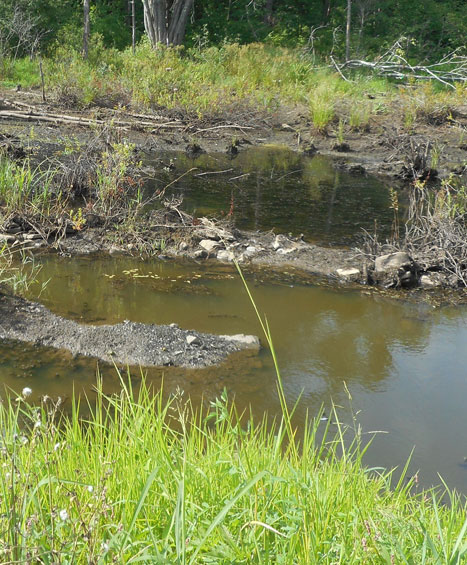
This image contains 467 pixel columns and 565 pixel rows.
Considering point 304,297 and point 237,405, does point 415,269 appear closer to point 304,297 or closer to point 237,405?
point 304,297

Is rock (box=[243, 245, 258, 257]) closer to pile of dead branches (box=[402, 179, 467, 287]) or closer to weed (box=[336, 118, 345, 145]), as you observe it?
pile of dead branches (box=[402, 179, 467, 287])

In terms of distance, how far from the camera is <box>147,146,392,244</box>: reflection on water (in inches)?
377

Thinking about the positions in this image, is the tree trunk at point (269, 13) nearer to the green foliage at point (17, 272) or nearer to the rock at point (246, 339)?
the green foliage at point (17, 272)

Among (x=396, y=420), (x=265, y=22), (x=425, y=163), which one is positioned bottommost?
(x=396, y=420)

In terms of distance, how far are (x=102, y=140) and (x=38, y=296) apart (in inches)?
139

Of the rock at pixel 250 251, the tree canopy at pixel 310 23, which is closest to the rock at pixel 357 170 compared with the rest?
the rock at pixel 250 251

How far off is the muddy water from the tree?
59.1 ft

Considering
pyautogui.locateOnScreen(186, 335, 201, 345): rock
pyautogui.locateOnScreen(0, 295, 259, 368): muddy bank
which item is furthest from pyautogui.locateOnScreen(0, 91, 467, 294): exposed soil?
pyautogui.locateOnScreen(186, 335, 201, 345): rock

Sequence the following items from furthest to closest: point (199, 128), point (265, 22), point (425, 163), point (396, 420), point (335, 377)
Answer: point (265, 22) < point (199, 128) < point (425, 163) < point (335, 377) < point (396, 420)

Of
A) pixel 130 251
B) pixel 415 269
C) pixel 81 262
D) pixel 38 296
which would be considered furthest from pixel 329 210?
pixel 38 296

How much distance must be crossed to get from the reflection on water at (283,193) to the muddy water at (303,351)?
1959mm

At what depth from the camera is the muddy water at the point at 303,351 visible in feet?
15.2

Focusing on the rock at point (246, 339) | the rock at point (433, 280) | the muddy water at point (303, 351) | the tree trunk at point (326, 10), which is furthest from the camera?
the tree trunk at point (326, 10)

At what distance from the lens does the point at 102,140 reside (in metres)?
9.21
